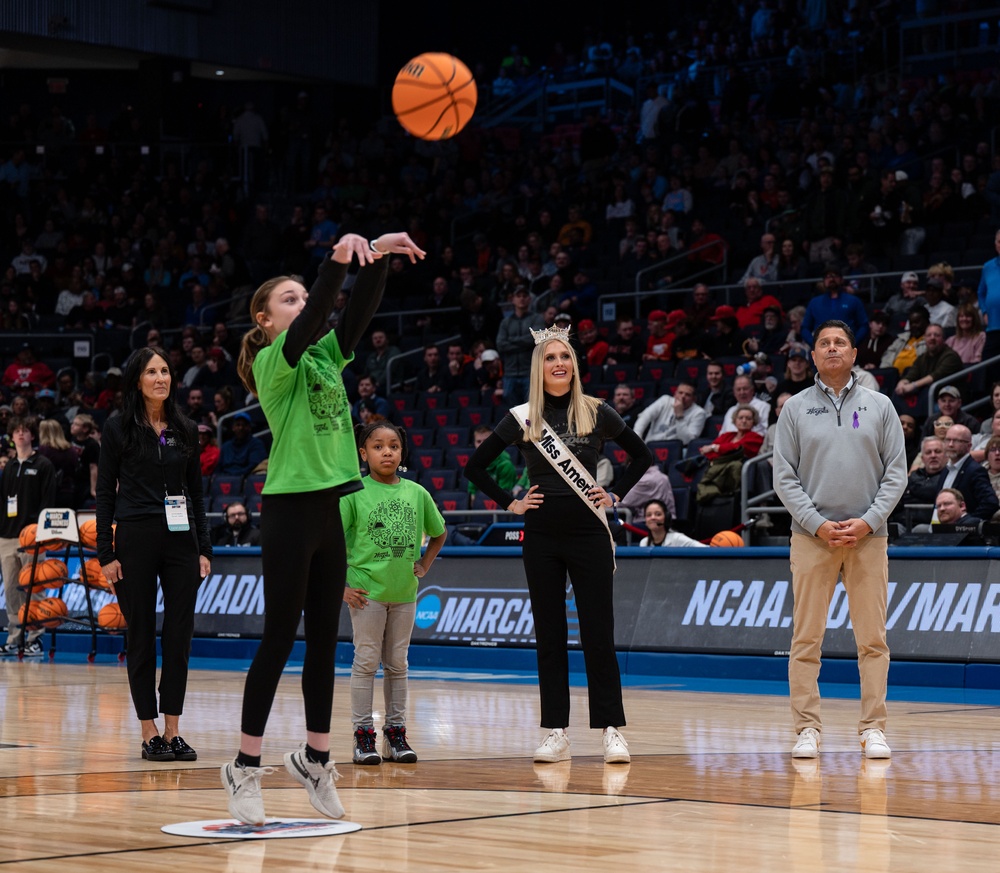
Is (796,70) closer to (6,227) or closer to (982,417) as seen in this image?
(982,417)

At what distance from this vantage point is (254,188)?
30.2 metres

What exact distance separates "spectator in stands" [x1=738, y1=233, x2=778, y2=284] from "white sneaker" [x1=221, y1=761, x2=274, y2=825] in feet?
49.2

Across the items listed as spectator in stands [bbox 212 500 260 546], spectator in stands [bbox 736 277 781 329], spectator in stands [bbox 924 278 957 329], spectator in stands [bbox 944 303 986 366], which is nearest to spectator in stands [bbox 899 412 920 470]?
spectator in stands [bbox 944 303 986 366]

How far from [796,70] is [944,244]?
831 centimetres

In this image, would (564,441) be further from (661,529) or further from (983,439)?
(983,439)

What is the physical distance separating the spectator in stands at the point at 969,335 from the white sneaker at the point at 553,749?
9.55m

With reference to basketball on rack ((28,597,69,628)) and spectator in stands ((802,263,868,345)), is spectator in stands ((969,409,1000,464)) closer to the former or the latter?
spectator in stands ((802,263,868,345))

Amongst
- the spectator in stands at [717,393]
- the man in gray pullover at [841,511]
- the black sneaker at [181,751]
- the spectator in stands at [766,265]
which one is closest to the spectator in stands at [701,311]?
the spectator in stands at [766,265]

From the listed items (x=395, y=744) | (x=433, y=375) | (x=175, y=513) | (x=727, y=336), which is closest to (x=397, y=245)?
(x=395, y=744)

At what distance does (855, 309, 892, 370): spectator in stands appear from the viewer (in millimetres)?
16188

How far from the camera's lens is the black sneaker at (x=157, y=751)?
732cm

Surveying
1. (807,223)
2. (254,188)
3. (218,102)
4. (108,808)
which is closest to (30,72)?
(218,102)

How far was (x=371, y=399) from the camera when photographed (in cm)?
1925

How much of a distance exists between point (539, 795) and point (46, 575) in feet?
35.0
